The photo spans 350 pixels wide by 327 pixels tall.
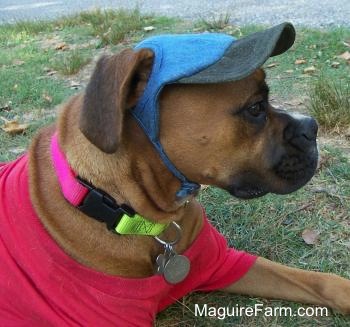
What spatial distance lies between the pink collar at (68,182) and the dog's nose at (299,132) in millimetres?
803

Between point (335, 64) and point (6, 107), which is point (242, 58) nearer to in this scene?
point (335, 64)

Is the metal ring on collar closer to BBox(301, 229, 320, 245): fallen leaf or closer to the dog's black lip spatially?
the dog's black lip

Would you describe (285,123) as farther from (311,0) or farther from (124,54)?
(311,0)

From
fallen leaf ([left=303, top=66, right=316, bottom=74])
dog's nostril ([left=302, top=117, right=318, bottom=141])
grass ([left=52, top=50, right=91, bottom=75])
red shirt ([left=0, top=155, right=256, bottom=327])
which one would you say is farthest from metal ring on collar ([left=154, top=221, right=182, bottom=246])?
grass ([left=52, top=50, right=91, bottom=75])

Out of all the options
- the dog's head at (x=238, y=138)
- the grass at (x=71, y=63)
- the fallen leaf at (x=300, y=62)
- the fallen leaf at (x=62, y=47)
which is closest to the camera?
the dog's head at (x=238, y=138)

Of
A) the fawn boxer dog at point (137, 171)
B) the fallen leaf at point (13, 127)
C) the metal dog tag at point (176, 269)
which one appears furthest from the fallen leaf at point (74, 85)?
the metal dog tag at point (176, 269)

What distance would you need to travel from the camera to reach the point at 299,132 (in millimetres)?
2328

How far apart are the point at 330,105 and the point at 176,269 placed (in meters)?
1.88

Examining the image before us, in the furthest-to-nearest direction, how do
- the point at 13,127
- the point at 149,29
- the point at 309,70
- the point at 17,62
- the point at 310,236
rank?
the point at 149,29
the point at 17,62
the point at 309,70
the point at 13,127
the point at 310,236

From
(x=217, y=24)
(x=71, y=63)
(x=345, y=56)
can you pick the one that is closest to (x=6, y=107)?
(x=71, y=63)

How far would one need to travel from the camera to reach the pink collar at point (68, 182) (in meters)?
2.20

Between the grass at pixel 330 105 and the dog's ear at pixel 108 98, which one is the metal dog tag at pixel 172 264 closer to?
the dog's ear at pixel 108 98

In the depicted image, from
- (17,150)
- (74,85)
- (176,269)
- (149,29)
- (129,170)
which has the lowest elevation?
(149,29)

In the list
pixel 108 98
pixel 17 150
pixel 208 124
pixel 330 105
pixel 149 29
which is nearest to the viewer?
pixel 108 98
